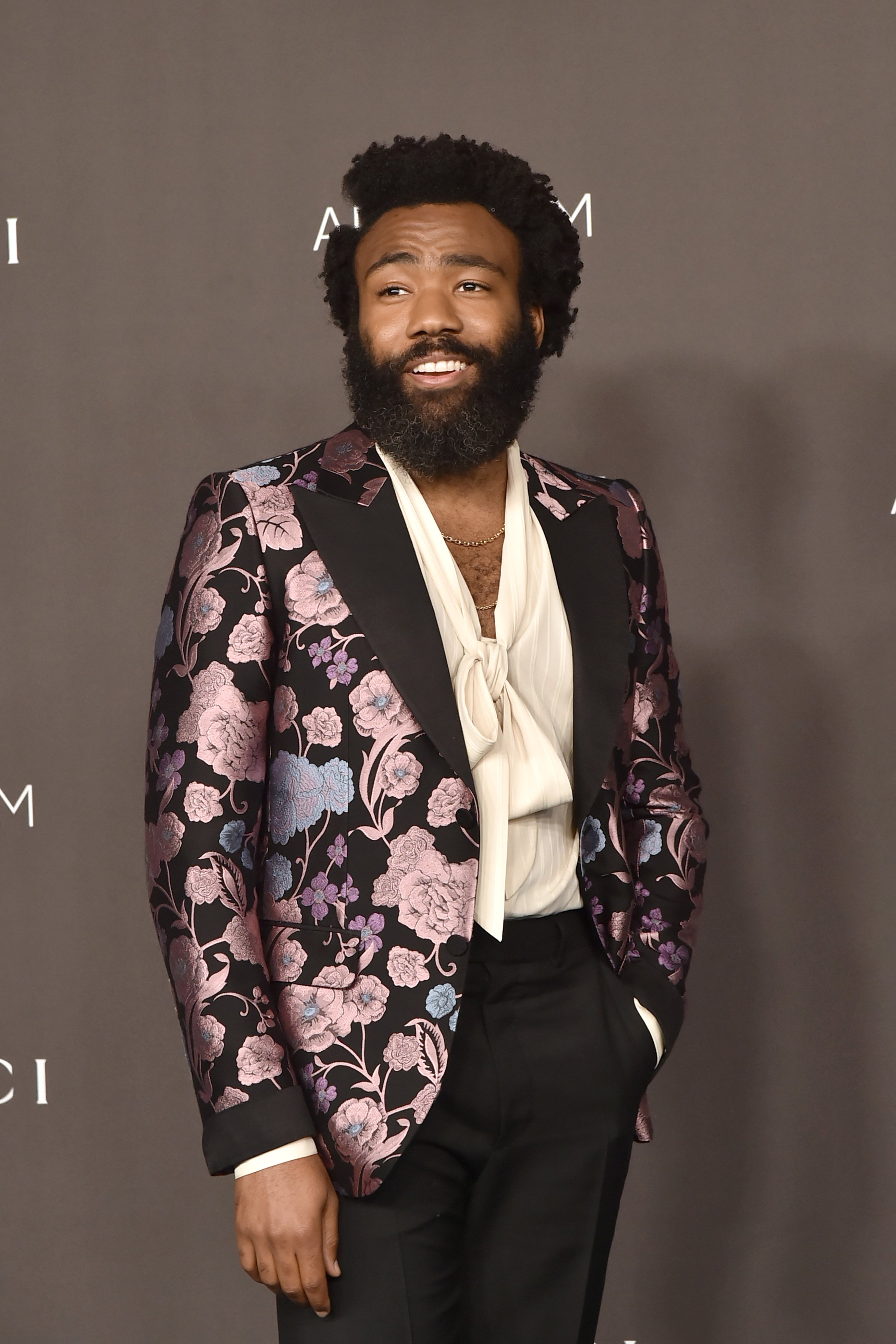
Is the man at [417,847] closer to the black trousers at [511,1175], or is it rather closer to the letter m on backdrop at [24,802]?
the black trousers at [511,1175]

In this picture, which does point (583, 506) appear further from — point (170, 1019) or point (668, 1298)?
point (668, 1298)

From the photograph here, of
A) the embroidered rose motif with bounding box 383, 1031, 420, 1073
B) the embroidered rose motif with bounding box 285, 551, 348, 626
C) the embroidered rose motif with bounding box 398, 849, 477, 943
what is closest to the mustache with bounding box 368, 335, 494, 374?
the embroidered rose motif with bounding box 285, 551, 348, 626

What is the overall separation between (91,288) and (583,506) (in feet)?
4.09

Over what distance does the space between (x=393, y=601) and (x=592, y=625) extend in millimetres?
333

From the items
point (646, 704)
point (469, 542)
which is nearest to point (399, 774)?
point (469, 542)

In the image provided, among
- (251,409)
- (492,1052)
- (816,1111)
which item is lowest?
(816,1111)

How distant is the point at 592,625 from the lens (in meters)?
1.99

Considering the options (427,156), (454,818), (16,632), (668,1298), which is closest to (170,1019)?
(16,632)

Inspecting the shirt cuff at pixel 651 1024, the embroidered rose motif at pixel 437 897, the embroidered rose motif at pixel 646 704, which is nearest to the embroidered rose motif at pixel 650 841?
the embroidered rose motif at pixel 646 704

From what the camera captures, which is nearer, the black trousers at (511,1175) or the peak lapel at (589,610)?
the black trousers at (511,1175)

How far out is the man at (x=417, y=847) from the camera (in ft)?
5.45

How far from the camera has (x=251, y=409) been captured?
112 inches

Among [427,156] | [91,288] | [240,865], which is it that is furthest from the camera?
[91,288]

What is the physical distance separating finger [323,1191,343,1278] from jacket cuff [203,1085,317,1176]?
9 cm
